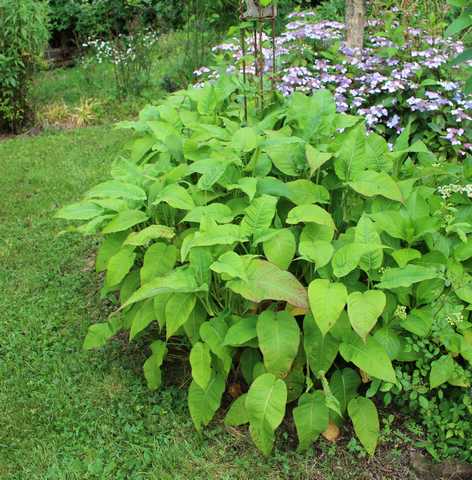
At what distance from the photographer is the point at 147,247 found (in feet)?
9.31

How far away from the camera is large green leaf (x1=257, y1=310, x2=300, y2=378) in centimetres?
228

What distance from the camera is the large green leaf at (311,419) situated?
2.29 meters

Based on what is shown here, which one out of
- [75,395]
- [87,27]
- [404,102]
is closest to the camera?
[75,395]

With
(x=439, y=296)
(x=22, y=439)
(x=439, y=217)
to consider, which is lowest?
(x=22, y=439)

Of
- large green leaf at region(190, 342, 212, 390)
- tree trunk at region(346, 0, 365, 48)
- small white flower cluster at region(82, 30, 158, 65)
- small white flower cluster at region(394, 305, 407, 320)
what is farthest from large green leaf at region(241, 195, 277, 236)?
small white flower cluster at region(82, 30, 158, 65)

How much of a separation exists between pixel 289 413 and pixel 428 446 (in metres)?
0.54

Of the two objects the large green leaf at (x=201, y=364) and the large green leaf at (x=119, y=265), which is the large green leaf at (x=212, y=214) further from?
the large green leaf at (x=201, y=364)

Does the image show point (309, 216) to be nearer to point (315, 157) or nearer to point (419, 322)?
point (315, 157)

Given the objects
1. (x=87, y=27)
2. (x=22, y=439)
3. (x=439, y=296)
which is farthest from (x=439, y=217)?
(x=87, y=27)

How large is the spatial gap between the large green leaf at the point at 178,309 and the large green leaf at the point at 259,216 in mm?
340

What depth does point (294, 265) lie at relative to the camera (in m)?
2.70

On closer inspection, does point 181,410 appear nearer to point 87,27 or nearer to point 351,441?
point 351,441

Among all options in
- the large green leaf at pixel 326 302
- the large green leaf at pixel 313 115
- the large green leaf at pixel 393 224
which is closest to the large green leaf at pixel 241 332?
the large green leaf at pixel 326 302

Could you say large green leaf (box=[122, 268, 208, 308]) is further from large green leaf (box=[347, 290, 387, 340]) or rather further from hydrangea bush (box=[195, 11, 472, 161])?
hydrangea bush (box=[195, 11, 472, 161])
